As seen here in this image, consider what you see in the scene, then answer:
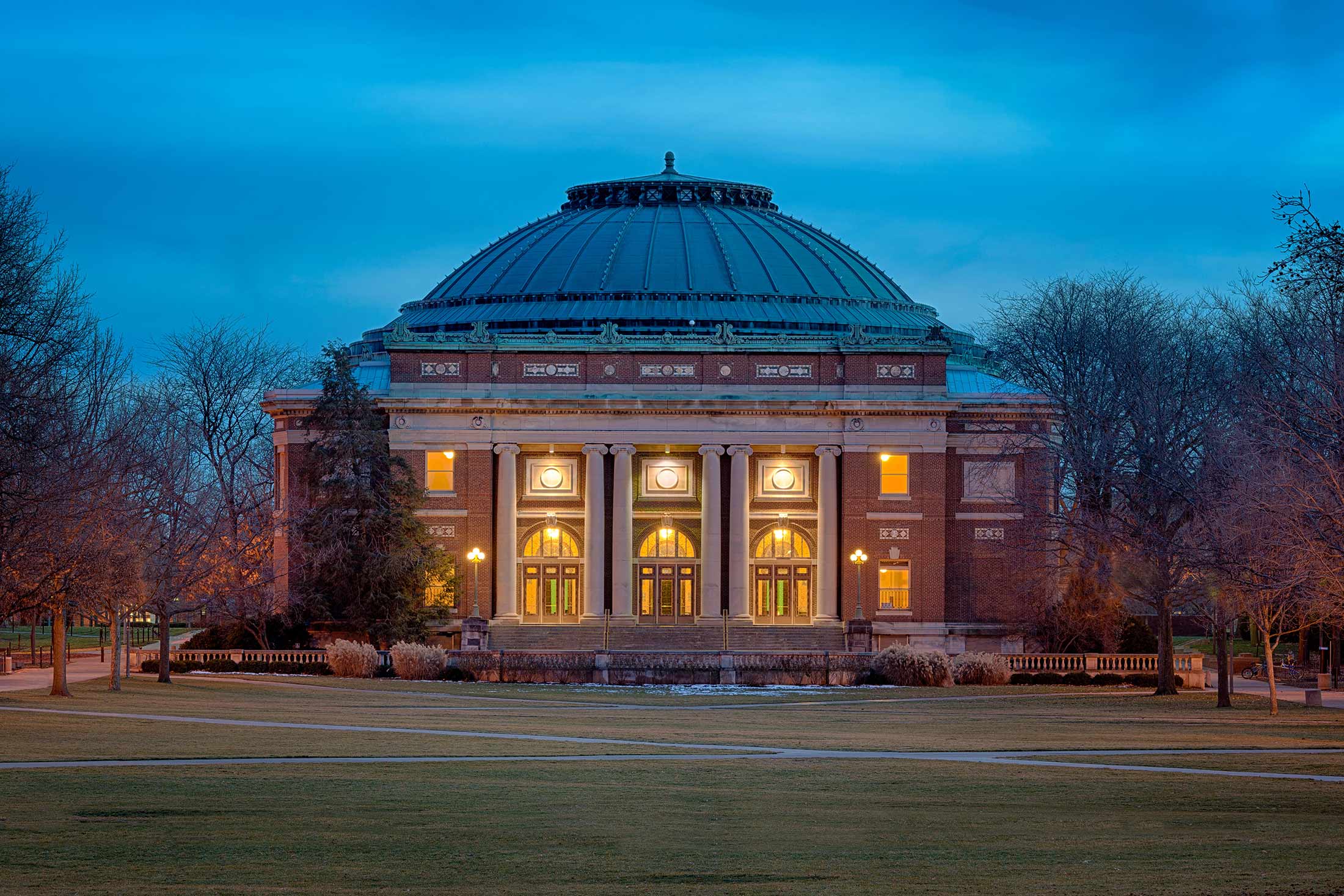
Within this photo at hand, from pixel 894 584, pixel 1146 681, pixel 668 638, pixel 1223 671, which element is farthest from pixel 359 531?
pixel 1223 671

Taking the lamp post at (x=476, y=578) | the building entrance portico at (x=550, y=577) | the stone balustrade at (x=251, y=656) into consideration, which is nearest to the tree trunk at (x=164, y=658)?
the stone balustrade at (x=251, y=656)

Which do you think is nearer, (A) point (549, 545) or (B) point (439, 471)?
(B) point (439, 471)

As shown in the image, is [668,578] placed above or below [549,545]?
below

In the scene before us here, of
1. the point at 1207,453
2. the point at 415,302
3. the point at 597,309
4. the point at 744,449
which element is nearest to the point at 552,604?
Answer: the point at 744,449

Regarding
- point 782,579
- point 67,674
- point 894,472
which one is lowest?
point 67,674

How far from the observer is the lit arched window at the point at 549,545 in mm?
81938

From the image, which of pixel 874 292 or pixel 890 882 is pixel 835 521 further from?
pixel 890 882

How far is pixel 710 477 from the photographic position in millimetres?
80812

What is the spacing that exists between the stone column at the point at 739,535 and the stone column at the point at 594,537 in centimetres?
559

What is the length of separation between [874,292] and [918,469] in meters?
21.1

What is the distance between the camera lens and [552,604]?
8200 centimetres

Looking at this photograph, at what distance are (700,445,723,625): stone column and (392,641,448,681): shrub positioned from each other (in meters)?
17.9

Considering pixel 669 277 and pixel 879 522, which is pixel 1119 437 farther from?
pixel 669 277

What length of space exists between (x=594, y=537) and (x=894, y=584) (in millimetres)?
13240
